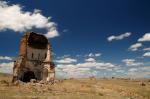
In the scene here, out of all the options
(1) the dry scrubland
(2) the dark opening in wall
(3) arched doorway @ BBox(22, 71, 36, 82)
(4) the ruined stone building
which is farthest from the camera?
(3) arched doorway @ BBox(22, 71, 36, 82)

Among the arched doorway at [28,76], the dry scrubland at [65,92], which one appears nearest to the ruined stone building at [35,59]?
the arched doorway at [28,76]

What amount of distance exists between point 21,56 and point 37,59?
3674 millimetres

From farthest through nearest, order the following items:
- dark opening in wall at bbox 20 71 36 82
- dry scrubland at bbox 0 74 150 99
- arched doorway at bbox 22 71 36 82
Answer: arched doorway at bbox 22 71 36 82, dark opening in wall at bbox 20 71 36 82, dry scrubland at bbox 0 74 150 99

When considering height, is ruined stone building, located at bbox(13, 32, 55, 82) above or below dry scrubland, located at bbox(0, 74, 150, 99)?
above

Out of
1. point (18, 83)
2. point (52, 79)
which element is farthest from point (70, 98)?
point (52, 79)

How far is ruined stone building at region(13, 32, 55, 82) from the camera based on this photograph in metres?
45.0

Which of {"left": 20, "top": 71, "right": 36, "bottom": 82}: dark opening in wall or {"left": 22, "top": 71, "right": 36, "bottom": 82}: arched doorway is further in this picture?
{"left": 22, "top": 71, "right": 36, "bottom": 82}: arched doorway

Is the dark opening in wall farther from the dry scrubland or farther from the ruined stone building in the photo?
the dry scrubland

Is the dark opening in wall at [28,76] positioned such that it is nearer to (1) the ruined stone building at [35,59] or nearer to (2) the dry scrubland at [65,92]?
(1) the ruined stone building at [35,59]

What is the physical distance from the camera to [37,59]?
156 ft

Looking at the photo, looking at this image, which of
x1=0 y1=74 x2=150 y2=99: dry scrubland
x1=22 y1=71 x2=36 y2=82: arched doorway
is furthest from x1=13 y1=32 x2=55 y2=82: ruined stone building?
x1=0 y1=74 x2=150 y2=99: dry scrubland

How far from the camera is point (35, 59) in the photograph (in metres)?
47.2

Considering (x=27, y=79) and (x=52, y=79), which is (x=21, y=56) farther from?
(x=52, y=79)

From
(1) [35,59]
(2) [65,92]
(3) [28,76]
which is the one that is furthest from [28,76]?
(2) [65,92]
